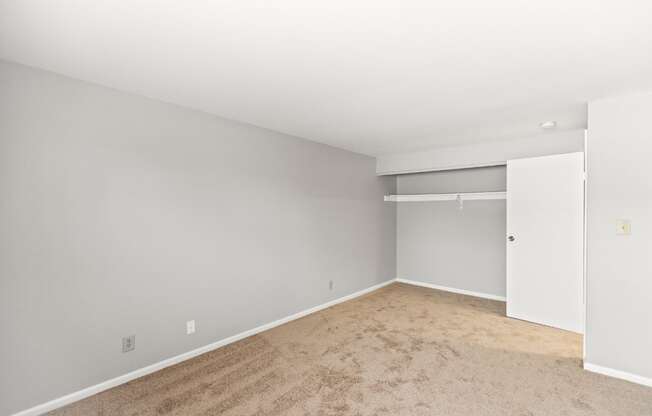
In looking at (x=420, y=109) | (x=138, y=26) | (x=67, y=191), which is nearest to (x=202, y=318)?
(x=67, y=191)

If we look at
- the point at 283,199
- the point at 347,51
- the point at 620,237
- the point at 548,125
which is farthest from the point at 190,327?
the point at 548,125

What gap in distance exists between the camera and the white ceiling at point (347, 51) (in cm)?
143

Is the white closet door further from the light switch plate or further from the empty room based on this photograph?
the light switch plate

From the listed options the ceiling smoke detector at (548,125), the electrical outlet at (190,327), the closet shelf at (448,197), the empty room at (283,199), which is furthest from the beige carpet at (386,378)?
the ceiling smoke detector at (548,125)

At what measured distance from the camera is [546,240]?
362 cm

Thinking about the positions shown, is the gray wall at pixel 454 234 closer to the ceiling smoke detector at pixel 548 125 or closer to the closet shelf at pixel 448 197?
the closet shelf at pixel 448 197

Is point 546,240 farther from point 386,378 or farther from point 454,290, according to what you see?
point 386,378

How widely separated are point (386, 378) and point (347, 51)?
2.44m

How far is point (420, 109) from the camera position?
2.80 m

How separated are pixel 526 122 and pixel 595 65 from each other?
1262mm

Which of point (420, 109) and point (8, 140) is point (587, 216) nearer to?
point (420, 109)

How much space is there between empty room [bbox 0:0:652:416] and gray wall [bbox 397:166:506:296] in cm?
77

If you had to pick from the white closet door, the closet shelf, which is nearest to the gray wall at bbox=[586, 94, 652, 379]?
the white closet door

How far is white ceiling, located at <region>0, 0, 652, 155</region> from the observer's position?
4.69 feet
